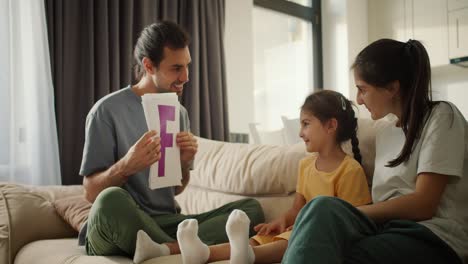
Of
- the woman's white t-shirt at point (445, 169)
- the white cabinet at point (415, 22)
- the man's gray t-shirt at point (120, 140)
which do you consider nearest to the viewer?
the woman's white t-shirt at point (445, 169)

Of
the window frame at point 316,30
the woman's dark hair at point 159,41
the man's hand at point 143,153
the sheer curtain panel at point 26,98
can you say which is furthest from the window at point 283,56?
the man's hand at point 143,153

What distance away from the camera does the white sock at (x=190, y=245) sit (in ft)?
3.84

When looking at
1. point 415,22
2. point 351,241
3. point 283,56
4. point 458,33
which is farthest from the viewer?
point 283,56

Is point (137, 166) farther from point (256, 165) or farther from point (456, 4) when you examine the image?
point (456, 4)

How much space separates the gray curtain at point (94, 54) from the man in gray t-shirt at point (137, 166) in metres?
0.74

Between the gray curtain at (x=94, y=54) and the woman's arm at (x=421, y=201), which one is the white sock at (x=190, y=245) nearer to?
the woman's arm at (x=421, y=201)

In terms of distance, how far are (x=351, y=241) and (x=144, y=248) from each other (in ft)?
1.83

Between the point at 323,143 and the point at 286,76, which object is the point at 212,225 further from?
the point at 286,76

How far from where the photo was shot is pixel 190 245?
118 cm

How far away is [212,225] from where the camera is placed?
1527 mm

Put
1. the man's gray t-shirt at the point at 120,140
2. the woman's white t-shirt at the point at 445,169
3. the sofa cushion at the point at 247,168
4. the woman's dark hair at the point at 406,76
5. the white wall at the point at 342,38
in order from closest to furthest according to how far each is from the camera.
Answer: the woman's white t-shirt at the point at 445,169 → the woman's dark hair at the point at 406,76 → the man's gray t-shirt at the point at 120,140 → the sofa cushion at the point at 247,168 → the white wall at the point at 342,38

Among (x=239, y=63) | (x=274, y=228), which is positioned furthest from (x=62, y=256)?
(x=239, y=63)

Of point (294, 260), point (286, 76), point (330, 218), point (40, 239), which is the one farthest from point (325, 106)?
point (286, 76)

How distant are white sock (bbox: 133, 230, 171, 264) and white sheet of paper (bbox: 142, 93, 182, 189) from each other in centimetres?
24
